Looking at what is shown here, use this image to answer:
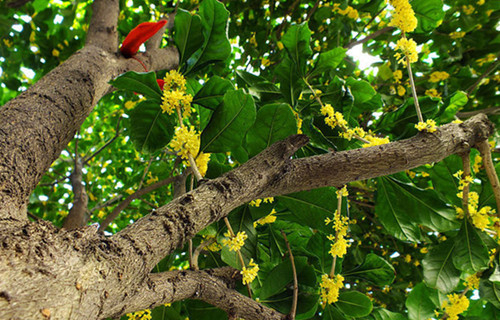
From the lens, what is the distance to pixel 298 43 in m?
1.40

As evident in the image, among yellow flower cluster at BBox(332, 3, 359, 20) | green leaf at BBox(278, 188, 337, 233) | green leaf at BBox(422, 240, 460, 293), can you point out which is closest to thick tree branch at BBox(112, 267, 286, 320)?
green leaf at BBox(278, 188, 337, 233)

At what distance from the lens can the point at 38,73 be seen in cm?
329

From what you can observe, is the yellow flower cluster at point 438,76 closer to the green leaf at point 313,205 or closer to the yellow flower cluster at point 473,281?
the yellow flower cluster at point 473,281

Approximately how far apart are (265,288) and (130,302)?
614 millimetres

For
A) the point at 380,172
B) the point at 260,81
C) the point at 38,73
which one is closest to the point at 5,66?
the point at 38,73

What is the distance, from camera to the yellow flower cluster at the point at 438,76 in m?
2.60

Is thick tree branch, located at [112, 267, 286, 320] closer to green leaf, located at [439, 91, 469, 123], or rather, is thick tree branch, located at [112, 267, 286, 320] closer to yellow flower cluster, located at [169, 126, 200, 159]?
yellow flower cluster, located at [169, 126, 200, 159]

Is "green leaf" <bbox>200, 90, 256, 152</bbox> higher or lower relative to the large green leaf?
lower

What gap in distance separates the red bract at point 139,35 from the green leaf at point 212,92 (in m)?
0.43

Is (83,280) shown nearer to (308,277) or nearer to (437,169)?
(308,277)

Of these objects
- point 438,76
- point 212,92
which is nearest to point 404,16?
point 212,92

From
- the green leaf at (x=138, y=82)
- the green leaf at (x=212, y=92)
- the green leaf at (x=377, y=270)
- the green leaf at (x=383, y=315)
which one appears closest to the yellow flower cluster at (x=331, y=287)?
the green leaf at (x=377, y=270)

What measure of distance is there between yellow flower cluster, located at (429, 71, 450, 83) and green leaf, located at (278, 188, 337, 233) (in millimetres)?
1837

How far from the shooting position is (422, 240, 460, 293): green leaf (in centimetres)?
138
